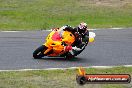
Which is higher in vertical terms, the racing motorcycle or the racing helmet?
the racing helmet

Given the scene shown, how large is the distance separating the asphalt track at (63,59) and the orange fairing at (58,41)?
11.5 inches

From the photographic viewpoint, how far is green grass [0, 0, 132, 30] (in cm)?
2239

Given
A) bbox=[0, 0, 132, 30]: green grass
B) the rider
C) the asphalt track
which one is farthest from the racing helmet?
bbox=[0, 0, 132, 30]: green grass

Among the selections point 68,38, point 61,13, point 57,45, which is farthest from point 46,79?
point 61,13

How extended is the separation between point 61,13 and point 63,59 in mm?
10260

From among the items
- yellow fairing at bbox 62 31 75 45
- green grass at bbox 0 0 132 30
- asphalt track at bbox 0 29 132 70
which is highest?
yellow fairing at bbox 62 31 75 45

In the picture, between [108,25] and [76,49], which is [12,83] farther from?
[108,25]

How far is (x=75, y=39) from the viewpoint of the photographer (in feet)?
47.9

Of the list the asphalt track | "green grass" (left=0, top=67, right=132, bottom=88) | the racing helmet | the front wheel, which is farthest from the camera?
the front wheel

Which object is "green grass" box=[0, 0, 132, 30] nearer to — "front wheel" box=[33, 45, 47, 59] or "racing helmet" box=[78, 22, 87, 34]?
"front wheel" box=[33, 45, 47, 59]

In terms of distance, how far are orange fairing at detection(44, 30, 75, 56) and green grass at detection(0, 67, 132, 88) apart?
1.44 meters

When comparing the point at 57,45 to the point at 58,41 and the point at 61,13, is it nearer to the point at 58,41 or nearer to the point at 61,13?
the point at 58,41

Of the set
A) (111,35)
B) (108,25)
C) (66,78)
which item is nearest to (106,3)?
(108,25)

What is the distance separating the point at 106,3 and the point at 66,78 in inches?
665
